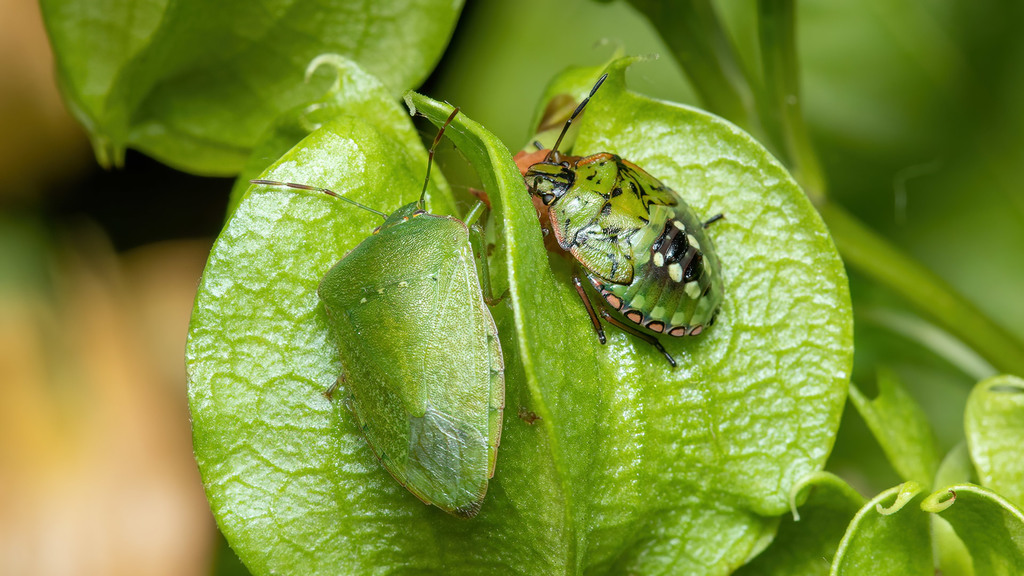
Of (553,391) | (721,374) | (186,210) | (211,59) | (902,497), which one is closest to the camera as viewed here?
(553,391)

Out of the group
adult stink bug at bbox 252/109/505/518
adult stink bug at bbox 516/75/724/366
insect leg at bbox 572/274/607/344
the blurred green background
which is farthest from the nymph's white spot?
the blurred green background

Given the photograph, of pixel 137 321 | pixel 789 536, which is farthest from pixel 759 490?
pixel 137 321

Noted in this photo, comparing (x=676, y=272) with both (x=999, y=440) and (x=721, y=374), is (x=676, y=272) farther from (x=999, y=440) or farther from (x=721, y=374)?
(x=999, y=440)

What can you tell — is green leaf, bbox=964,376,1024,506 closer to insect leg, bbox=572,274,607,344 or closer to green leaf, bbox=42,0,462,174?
insect leg, bbox=572,274,607,344

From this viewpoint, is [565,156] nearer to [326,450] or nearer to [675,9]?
[675,9]

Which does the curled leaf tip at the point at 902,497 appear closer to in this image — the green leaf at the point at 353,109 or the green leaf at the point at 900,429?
the green leaf at the point at 900,429

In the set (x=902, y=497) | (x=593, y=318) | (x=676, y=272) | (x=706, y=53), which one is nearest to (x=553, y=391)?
(x=593, y=318)

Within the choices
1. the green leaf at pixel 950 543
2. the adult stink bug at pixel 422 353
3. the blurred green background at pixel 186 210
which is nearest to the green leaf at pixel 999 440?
the green leaf at pixel 950 543
